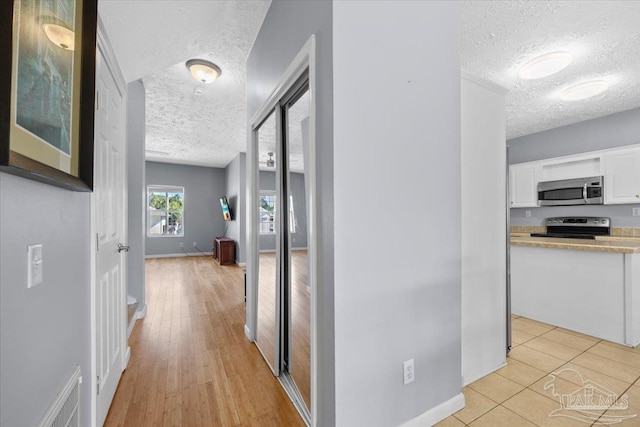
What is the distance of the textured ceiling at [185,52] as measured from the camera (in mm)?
1698

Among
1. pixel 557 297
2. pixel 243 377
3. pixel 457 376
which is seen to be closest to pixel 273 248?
pixel 243 377

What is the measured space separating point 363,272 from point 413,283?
14.3 inches

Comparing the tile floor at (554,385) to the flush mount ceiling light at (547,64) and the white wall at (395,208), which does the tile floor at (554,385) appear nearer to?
the white wall at (395,208)

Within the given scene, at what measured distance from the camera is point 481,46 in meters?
2.48

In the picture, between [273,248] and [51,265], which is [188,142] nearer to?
[273,248]

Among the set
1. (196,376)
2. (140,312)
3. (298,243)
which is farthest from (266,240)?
(140,312)

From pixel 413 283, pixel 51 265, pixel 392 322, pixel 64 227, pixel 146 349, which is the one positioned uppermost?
pixel 64 227

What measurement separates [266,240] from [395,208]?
131 centimetres

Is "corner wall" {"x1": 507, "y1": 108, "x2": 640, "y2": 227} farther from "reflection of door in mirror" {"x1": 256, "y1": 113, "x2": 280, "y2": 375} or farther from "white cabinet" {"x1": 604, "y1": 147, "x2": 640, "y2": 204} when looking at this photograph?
"reflection of door in mirror" {"x1": 256, "y1": 113, "x2": 280, "y2": 375}

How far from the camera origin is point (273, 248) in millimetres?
2273

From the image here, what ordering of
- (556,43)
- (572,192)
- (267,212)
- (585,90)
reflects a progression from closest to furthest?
1. (556,43)
2. (267,212)
3. (585,90)
4. (572,192)

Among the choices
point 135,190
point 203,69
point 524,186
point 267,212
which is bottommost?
point 267,212

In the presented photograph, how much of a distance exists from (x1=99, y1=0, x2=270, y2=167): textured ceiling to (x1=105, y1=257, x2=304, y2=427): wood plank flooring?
7.86ft

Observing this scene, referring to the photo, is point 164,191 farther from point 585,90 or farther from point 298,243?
point 585,90
